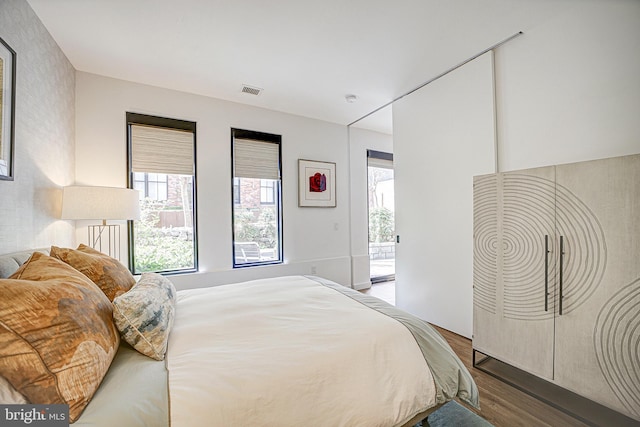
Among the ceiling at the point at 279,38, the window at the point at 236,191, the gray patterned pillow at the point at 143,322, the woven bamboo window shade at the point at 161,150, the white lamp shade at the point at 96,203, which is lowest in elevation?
the gray patterned pillow at the point at 143,322

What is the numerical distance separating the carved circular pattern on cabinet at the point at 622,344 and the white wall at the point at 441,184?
1.08 meters

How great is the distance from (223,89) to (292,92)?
838 mm

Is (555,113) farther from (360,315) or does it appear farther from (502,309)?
(360,315)

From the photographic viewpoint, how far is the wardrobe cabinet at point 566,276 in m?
1.50

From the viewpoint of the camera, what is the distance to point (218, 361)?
1098mm

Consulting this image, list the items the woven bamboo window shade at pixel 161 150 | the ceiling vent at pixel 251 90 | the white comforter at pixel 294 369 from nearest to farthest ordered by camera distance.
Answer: the white comforter at pixel 294 369 → the woven bamboo window shade at pixel 161 150 → the ceiling vent at pixel 251 90

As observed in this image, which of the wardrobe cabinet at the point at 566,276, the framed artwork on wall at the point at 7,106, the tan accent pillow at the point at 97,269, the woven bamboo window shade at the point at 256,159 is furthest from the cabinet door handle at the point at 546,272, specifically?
the framed artwork on wall at the point at 7,106

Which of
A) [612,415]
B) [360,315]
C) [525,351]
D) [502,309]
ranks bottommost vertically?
[612,415]

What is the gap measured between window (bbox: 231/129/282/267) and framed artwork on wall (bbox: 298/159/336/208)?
366 millimetres

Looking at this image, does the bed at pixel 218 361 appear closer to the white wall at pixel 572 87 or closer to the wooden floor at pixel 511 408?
the wooden floor at pixel 511 408

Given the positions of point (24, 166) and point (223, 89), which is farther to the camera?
point (223, 89)

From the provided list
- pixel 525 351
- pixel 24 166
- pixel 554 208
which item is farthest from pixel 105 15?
pixel 525 351

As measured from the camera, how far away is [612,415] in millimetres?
1673

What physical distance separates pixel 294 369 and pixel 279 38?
2489mm
